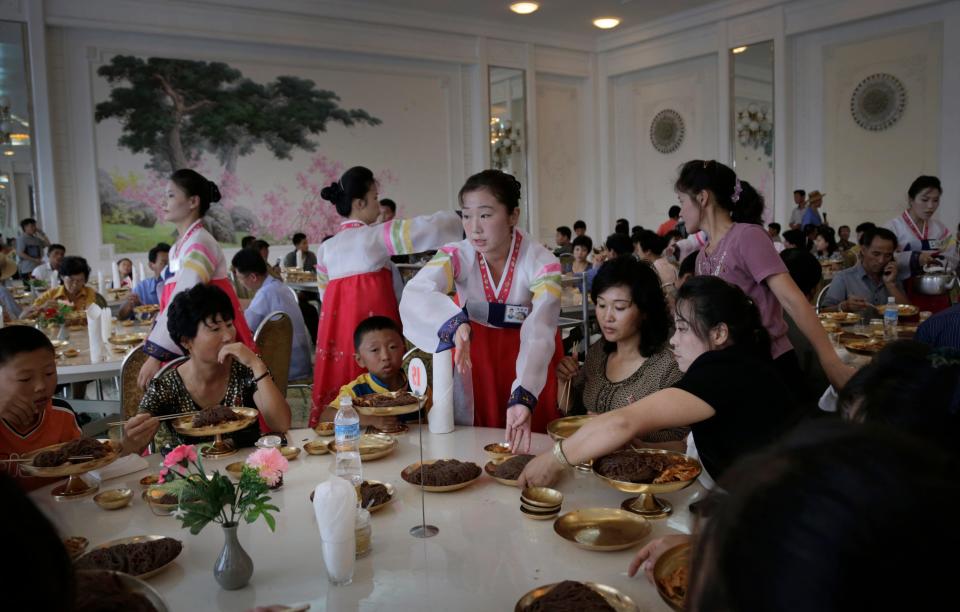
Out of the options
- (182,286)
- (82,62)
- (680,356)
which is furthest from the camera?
(82,62)

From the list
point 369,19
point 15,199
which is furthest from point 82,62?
point 369,19

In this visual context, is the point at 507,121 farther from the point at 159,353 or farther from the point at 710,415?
the point at 710,415

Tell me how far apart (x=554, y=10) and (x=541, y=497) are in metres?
10.5

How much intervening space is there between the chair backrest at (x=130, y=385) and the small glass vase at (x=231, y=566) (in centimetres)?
209

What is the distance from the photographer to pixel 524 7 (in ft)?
34.5

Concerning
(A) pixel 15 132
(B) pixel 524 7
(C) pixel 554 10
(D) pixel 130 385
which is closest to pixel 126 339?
(D) pixel 130 385

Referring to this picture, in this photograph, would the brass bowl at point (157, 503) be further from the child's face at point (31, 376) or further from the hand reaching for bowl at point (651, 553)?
the hand reaching for bowl at point (651, 553)

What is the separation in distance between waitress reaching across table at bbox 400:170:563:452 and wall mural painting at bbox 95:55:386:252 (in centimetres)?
774

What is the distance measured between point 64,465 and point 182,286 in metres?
1.55

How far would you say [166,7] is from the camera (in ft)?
29.6

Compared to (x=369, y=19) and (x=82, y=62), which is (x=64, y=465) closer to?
(x=82, y=62)

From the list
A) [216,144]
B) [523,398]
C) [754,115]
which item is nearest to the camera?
[523,398]

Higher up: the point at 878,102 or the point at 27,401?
the point at 878,102

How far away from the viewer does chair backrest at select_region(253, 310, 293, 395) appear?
3.90 meters
